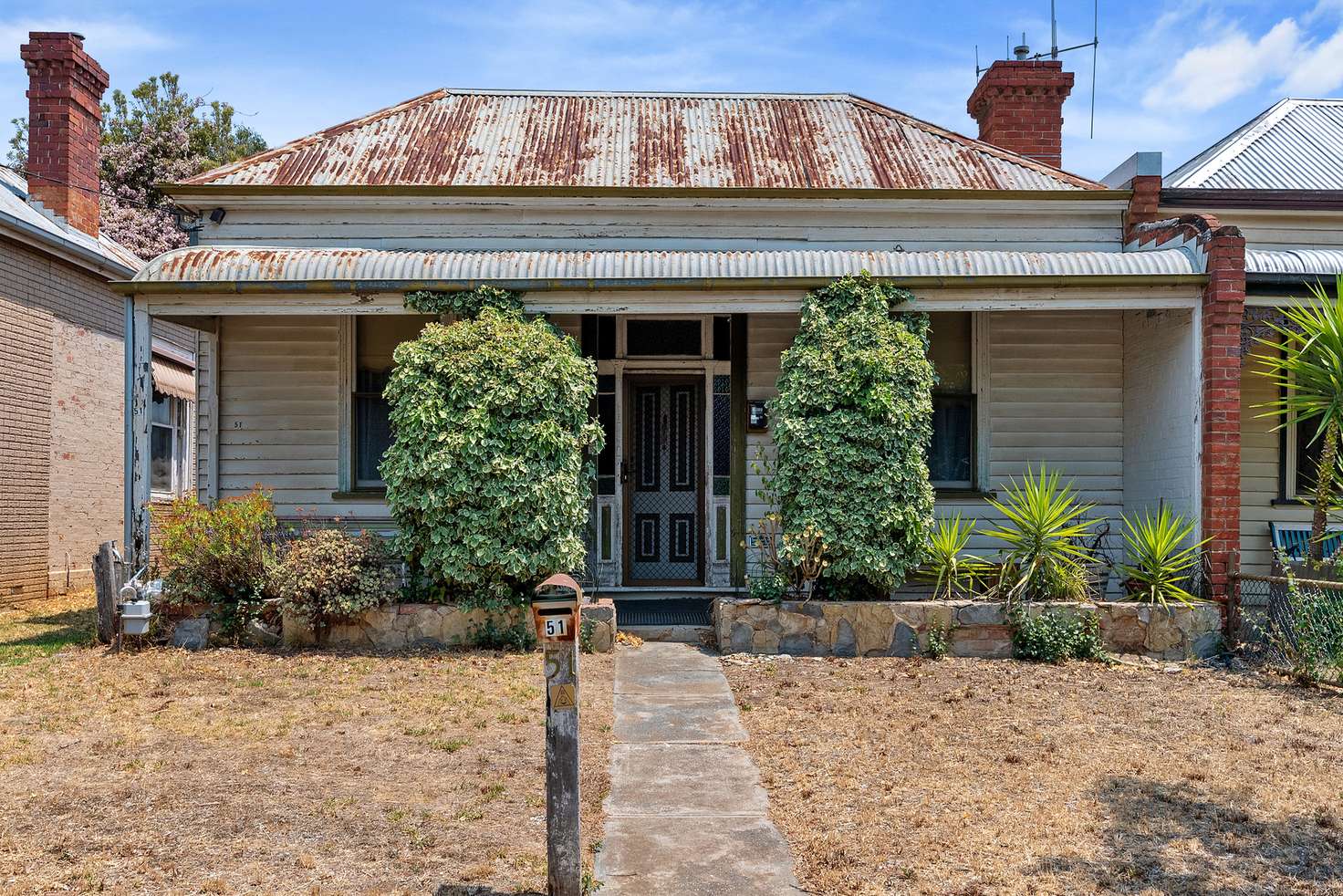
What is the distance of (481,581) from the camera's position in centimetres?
912

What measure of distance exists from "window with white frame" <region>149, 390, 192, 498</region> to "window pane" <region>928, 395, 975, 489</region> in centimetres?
1136

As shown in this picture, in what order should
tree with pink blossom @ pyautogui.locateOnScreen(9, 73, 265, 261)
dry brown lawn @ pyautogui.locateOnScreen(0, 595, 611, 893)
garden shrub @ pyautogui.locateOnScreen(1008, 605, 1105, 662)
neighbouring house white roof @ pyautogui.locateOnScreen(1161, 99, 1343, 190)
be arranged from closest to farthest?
dry brown lawn @ pyautogui.locateOnScreen(0, 595, 611, 893) → garden shrub @ pyautogui.locateOnScreen(1008, 605, 1105, 662) → neighbouring house white roof @ pyautogui.locateOnScreen(1161, 99, 1343, 190) → tree with pink blossom @ pyautogui.locateOnScreen(9, 73, 265, 261)

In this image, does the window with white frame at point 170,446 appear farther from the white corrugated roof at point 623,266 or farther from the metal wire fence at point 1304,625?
the metal wire fence at point 1304,625

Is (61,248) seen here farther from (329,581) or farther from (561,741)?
(561,741)

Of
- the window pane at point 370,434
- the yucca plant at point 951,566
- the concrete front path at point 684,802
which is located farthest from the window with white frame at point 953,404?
the window pane at point 370,434

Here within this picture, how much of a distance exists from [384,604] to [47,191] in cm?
906

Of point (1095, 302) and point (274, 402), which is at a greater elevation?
point (1095, 302)

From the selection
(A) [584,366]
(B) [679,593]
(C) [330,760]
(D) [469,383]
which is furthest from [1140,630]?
(C) [330,760]

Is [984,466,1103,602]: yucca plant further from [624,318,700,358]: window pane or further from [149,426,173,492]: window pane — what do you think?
[149,426,173,492]: window pane

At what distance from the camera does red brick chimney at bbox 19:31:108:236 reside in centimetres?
1430

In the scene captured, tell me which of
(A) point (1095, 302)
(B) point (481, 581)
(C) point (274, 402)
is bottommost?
(B) point (481, 581)

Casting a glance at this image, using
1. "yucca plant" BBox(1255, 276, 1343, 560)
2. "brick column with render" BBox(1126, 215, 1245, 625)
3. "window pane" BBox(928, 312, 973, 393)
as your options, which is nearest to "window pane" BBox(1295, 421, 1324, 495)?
"yucca plant" BBox(1255, 276, 1343, 560)

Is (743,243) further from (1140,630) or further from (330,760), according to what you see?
(330,760)

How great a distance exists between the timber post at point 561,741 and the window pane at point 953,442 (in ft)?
25.5
